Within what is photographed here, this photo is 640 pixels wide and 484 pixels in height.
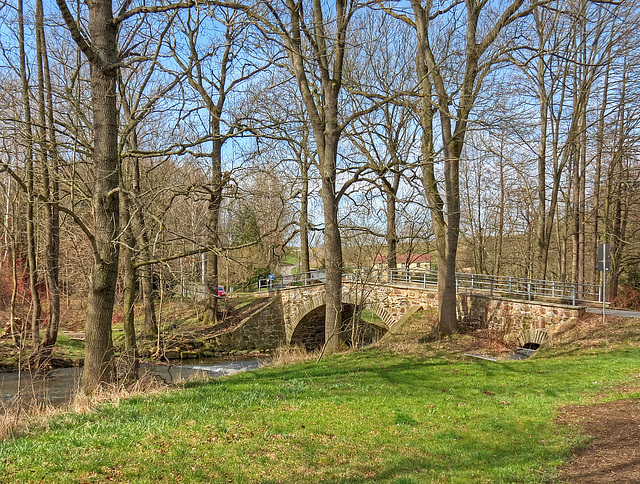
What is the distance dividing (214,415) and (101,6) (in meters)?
6.16

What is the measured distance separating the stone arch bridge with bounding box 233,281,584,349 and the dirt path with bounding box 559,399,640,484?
7133 millimetres

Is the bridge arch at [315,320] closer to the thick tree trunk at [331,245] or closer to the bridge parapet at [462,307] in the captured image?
the bridge parapet at [462,307]

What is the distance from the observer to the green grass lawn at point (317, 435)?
4.69 meters

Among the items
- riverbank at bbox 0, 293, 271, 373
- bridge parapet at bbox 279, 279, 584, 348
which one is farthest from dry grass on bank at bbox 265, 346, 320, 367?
riverbank at bbox 0, 293, 271, 373

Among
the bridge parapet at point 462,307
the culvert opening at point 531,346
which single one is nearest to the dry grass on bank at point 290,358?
the bridge parapet at point 462,307

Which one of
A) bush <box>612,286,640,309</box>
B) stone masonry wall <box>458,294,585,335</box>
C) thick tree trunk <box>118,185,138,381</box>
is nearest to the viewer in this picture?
thick tree trunk <box>118,185,138,381</box>

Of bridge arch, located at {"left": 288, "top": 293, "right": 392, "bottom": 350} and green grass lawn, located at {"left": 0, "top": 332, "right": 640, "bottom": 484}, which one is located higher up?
green grass lawn, located at {"left": 0, "top": 332, "right": 640, "bottom": 484}

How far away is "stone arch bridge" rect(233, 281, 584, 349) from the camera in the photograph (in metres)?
15.5

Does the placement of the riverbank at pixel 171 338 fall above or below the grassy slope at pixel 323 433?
below

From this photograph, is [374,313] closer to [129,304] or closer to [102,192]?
[129,304]

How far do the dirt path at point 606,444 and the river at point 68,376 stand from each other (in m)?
7.03

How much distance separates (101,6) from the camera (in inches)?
282

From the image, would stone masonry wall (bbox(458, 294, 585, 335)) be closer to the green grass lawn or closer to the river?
the green grass lawn

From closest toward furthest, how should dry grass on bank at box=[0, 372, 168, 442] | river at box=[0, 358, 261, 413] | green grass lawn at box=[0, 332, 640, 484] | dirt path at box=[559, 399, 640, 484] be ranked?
green grass lawn at box=[0, 332, 640, 484]
dirt path at box=[559, 399, 640, 484]
dry grass on bank at box=[0, 372, 168, 442]
river at box=[0, 358, 261, 413]
